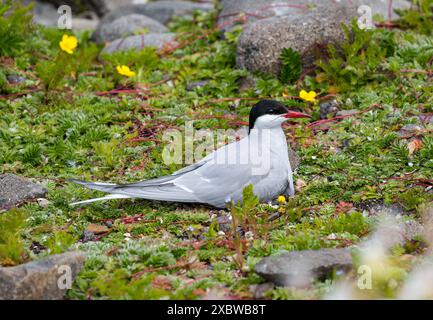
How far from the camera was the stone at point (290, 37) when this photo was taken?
723cm

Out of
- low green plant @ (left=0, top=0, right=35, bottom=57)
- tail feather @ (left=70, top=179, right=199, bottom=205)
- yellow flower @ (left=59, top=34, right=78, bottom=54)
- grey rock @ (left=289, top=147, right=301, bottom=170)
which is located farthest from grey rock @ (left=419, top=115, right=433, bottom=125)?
low green plant @ (left=0, top=0, right=35, bottom=57)

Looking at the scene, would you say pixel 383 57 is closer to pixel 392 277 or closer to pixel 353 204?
pixel 353 204

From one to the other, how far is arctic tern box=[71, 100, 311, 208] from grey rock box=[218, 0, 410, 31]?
108 inches

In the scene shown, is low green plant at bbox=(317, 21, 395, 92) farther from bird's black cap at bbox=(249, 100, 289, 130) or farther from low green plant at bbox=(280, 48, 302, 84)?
bird's black cap at bbox=(249, 100, 289, 130)

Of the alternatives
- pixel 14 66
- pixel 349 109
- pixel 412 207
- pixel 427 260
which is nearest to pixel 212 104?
pixel 349 109

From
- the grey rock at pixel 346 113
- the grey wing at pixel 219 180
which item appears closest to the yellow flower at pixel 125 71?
the grey rock at pixel 346 113

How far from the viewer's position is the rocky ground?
423 cm

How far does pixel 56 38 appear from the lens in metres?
8.12

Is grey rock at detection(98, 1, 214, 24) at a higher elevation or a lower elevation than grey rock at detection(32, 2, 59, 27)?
lower

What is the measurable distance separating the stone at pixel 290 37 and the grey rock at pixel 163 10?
95.2 inches

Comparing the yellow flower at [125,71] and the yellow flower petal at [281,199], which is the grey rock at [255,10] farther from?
the yellow flower petal at [281,199]

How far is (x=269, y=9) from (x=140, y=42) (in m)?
1.38

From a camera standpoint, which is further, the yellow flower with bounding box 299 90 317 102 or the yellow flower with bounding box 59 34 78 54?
the yellow flower with bounding box 59 34 78 54

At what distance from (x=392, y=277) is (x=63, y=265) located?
171cm
